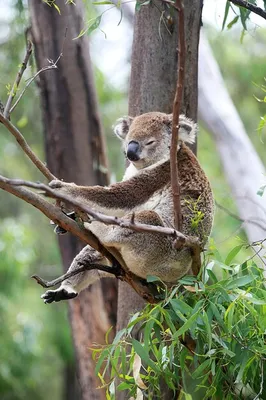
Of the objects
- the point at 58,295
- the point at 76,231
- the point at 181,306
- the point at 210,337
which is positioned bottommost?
the point at 210,337

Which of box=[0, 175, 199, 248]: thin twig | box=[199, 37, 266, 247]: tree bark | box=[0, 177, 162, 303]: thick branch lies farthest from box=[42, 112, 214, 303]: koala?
box=[199, 37, 266, 247]: tree bark

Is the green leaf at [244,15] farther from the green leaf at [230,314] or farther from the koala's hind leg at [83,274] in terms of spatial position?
the green leaf at [230,314]

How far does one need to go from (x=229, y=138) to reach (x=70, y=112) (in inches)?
65.0

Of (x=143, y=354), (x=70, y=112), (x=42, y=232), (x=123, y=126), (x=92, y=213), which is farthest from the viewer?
(x=42, y=232)

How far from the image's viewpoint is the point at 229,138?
641 cm

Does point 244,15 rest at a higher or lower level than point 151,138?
higher

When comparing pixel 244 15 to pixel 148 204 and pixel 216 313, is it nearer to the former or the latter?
pixel 148 204

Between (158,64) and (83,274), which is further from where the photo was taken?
(158,64)

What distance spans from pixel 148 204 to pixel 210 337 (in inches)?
36.9

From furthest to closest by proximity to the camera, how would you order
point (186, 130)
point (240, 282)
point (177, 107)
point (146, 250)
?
point (186, 130) < point (146, 250) < point (240, 282) < point (177, 107)

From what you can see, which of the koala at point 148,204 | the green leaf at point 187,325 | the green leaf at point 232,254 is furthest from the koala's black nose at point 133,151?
the green leaf at point 187,325

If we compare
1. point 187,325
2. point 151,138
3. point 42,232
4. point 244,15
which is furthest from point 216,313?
point 42,232

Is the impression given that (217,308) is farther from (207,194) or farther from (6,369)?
(6,369)

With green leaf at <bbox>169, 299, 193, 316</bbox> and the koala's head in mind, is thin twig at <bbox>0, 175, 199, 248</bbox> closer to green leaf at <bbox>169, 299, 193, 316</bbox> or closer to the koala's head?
green leaf at <bbox>169, 299, 193, 316</bbox>
